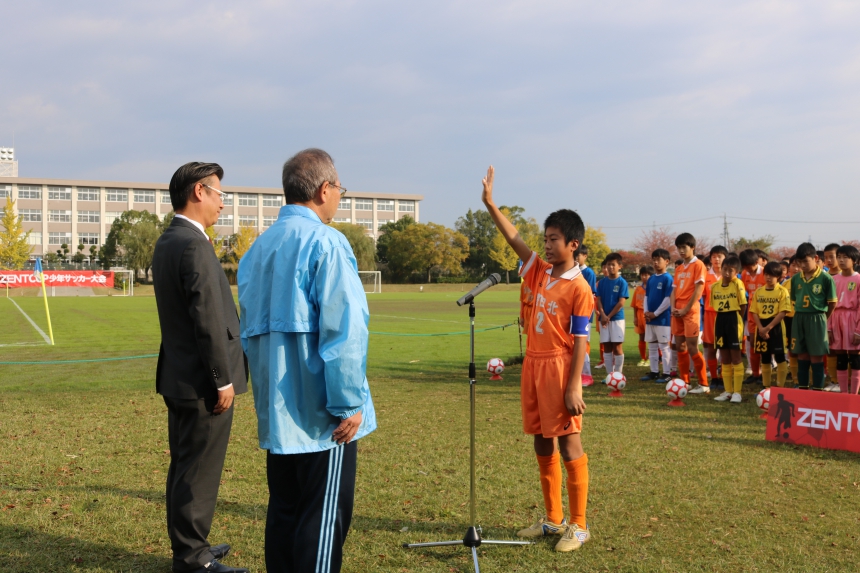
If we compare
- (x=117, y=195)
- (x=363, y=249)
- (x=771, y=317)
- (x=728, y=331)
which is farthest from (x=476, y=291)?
(x=117, y=195)

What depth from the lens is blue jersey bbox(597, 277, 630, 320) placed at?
11.2 metres

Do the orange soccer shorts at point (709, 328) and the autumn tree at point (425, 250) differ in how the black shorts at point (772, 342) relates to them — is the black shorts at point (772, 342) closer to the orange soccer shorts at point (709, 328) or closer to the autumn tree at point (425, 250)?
the orange soccer shorts at point (709, 328)

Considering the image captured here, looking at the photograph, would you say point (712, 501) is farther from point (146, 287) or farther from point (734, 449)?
point (146, 287)

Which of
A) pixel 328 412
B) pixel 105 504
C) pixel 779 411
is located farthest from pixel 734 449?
pixel 105 504

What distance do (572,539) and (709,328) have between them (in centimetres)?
795

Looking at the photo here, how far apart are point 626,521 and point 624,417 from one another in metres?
3.63

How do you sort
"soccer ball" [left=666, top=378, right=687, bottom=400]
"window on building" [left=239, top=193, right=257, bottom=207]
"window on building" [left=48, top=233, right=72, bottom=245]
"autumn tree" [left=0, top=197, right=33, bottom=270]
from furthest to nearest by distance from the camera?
"window on building" [left=239, top=193, right=257, bottom=207] < "window on building" [left=48, top=233, right=72, bottom=245] < "autumn tree" [left=0, top=197, right=33, bottom=270] < "soccer ball" [left=666, top=378, right=687, bottom=400]

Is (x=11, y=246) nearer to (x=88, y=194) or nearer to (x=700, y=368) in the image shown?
(x=88, y=194)

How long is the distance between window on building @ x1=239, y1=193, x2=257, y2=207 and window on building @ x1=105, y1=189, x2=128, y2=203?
1640cm

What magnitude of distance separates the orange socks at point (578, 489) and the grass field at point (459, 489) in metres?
0.21

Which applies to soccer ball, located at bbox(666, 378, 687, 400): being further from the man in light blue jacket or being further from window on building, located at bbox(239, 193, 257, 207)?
window on building, located at bbox(239, 193, 257, 207)

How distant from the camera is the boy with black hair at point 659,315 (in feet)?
36.5

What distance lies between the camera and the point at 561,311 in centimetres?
424

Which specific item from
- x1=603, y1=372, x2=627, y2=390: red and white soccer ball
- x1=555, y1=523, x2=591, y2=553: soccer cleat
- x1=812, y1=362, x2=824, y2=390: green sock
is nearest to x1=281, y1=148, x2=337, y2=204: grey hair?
x1=555, y1=523, x2=591, y2=553: soccer cleat
